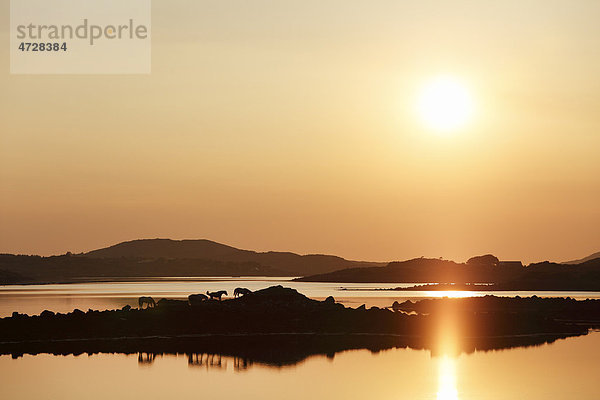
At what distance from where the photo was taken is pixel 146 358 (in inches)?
1975

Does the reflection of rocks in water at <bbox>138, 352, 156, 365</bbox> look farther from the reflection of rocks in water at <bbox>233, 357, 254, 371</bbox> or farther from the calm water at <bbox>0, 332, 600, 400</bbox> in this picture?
the reflection of rocks in water at <bbox>233, 357, 254, 371</bbox>

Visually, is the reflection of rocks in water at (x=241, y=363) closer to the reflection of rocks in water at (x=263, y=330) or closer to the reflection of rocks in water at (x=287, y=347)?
the reflection of rocks in water at (x=287, y=347)

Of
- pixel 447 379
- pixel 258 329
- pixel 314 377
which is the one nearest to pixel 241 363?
pixel 314 377

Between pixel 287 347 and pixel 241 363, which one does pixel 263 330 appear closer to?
pixel 287 347

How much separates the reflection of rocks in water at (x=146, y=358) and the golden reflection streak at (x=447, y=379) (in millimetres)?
15486

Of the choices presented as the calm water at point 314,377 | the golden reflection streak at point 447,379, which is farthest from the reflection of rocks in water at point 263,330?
the golden reflection streak at point 447,379

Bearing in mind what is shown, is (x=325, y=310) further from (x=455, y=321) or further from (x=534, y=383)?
(x=534, y=383)

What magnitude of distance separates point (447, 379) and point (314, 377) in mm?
6528

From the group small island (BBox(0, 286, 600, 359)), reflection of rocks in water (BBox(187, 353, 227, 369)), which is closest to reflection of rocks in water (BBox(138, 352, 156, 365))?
small island (BBox(0, 286, 600, 359))

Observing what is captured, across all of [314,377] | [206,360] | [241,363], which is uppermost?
[206,360]

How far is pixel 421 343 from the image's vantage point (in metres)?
61.1

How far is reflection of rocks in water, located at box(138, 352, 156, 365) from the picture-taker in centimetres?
4869

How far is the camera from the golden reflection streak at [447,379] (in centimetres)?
3906

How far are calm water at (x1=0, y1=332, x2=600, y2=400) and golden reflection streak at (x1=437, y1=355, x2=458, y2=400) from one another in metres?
0.04
